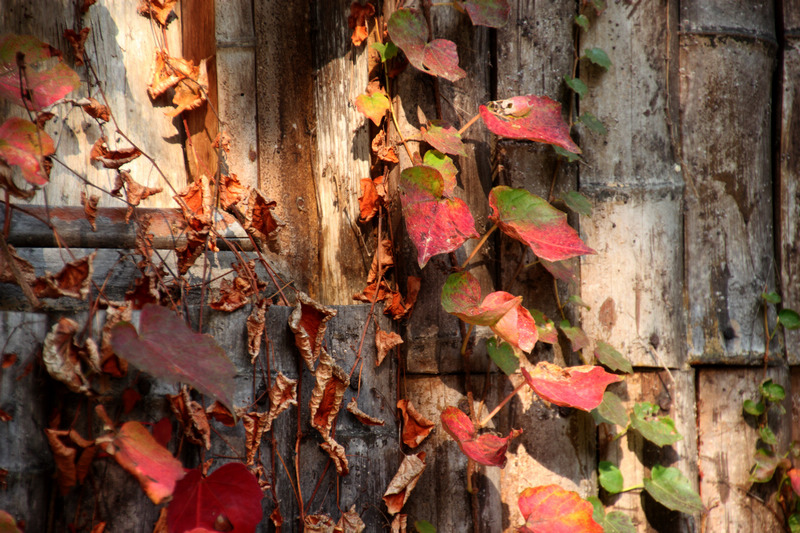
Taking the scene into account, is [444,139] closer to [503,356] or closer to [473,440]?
[503,356]

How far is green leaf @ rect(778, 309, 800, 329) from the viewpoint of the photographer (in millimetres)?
1158

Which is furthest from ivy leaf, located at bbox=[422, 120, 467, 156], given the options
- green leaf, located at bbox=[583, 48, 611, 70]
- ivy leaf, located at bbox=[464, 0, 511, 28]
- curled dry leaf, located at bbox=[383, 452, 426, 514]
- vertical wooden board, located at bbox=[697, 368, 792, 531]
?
vertical wooden board, located at bbox=[697, 368, 792, 531]

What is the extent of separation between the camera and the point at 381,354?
1.04 m

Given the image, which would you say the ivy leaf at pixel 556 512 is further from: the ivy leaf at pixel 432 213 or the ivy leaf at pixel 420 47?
the ivy leaf at pixel 420 47

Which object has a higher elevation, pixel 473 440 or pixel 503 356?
pixel 503 356

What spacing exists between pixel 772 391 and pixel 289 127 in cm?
111

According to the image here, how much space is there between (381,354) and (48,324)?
1.70 feet

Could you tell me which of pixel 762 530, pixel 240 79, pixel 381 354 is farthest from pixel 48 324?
pixel 762 530

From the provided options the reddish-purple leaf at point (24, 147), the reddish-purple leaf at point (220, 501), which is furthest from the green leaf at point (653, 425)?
the reddish-purple leaf at point (24, 147)

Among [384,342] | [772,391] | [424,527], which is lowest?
[424,527]

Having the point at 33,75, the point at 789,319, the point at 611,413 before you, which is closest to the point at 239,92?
the point at 33,75

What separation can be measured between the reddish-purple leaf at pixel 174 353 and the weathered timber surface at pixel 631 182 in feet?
2.40

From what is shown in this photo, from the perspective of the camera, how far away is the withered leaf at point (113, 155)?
100 centimetres

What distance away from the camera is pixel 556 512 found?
99 cm
